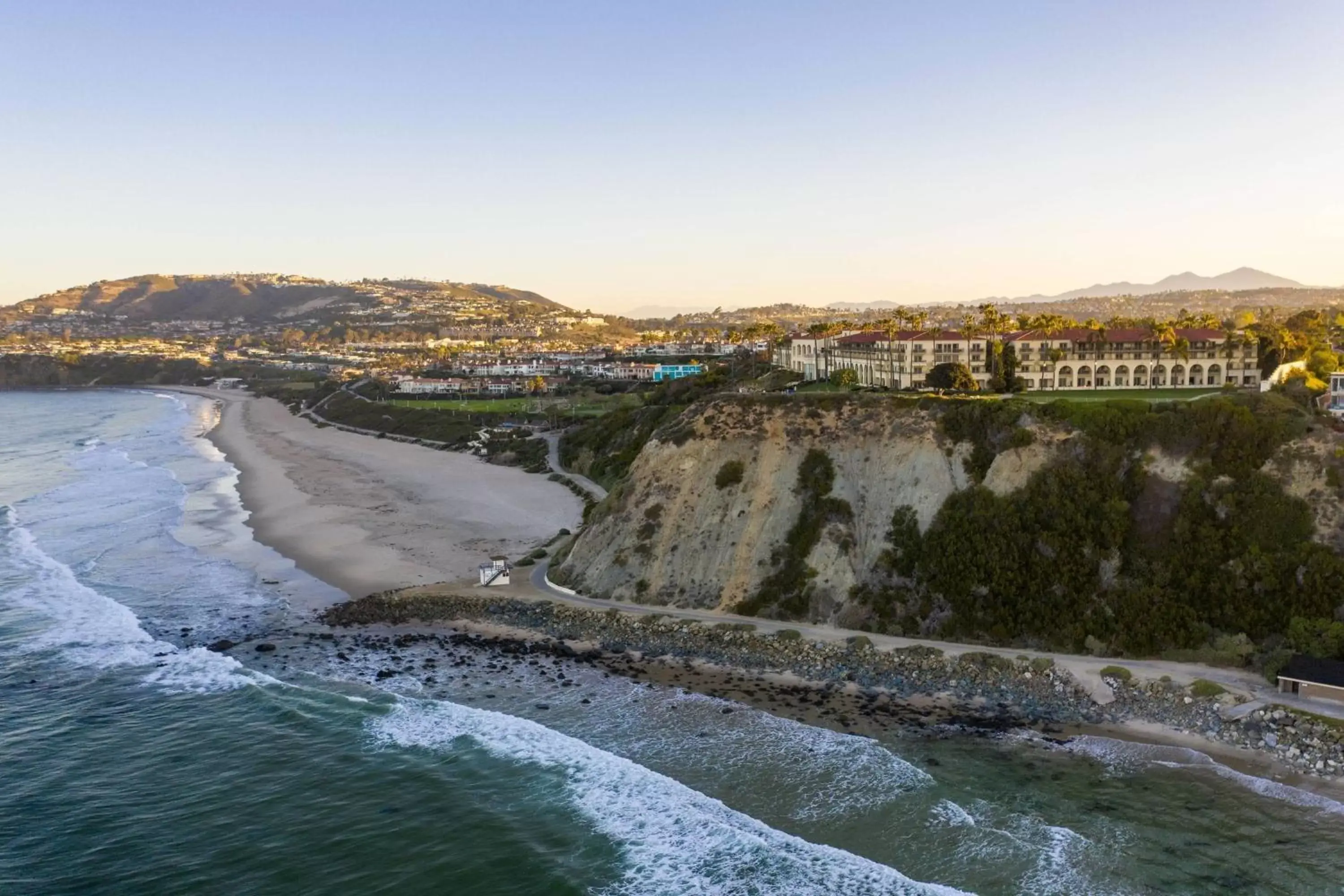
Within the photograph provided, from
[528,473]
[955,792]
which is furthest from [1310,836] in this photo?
[528,473]

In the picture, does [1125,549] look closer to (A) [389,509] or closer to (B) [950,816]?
(B) [950,816]

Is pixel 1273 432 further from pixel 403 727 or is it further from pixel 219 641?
pixel 219 641

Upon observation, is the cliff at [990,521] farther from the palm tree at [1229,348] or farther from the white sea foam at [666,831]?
the palm tree at [1229,348]

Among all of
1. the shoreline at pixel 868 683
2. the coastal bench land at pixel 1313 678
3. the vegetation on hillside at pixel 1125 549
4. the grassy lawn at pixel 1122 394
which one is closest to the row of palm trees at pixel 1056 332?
the grassy lawn at pixel 1122 394

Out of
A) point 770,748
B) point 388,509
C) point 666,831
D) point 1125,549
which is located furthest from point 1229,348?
point 388,509

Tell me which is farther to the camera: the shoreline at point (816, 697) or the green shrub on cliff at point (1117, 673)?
the green shrub on cliff at point (1117, 673)

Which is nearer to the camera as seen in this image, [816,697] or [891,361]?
[816,697]

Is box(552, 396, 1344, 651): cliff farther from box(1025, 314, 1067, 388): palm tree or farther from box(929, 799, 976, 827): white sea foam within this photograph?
box(1025, 314, 1067, 388): palm tree
